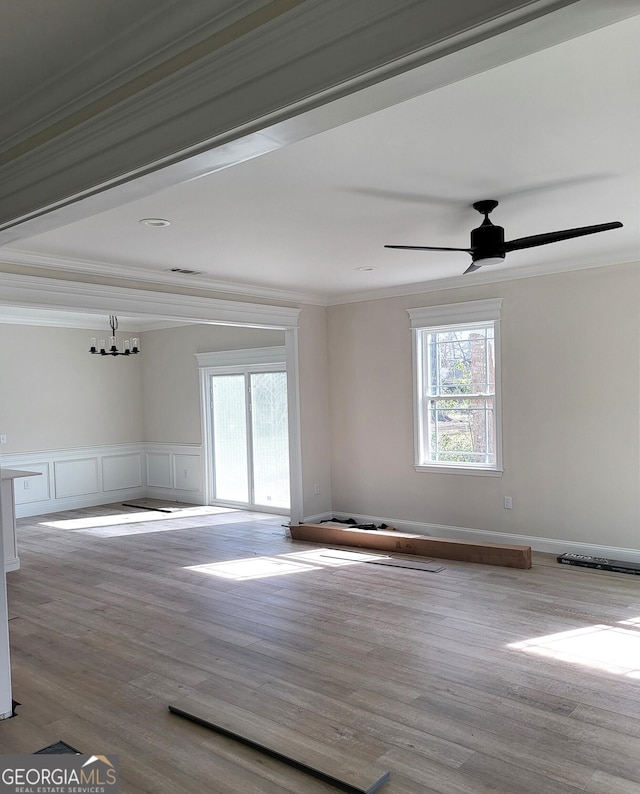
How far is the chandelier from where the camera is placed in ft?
27.4

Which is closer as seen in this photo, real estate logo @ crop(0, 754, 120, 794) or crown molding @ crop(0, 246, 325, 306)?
real estate logo @ crop(0, 754, 120, 794)

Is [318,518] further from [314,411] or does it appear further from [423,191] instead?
[423,191]

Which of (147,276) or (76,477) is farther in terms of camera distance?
(76,477)

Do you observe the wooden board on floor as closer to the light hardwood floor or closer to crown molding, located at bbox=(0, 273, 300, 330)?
the light hardwood floor

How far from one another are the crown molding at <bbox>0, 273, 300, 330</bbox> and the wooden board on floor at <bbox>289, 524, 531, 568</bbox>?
2373 mm

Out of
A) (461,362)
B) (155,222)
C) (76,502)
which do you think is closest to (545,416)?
(461,362)

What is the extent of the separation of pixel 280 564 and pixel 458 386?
258cm

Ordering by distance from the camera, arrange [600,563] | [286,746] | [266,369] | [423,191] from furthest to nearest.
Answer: [266,369] → [600,563] → [423,191] → [286,746]

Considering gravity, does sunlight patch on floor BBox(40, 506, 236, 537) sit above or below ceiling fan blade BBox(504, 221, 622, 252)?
below

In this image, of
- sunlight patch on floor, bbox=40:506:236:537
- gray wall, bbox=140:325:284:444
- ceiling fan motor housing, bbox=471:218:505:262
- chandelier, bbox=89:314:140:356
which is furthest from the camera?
gray wall, bbox=140:325:284:444

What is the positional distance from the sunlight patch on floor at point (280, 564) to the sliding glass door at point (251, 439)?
6.95 feet

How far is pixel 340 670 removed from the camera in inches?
138

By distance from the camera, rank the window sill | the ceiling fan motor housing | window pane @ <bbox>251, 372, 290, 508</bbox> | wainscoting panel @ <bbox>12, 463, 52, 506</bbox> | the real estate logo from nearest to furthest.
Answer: the real estate logo < the ceiling fan motor housing < the window sill < window pane @ <bbox>251, 372, 290, 508</bbox> < wainscoting panel @ <bbox>12, 463, 52, 506</bbox>

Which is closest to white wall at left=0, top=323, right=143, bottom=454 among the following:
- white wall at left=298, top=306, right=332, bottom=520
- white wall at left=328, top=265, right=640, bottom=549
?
white wall at left=298, top=306, right=332, bottom=520
